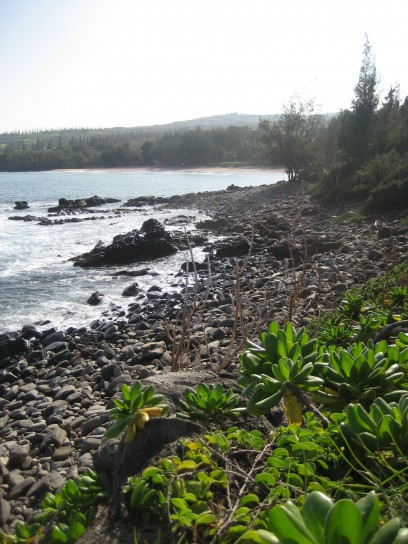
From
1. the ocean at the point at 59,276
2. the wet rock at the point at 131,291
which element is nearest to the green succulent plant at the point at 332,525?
the ocean at the point at 59,276

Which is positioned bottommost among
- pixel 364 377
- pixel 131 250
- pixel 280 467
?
pixel 131 250

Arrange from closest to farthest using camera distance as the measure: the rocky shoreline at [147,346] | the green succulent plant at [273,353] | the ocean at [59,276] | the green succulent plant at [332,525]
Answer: the green succulent plant at [332,525], the green succulent plant at [273,353], the rocky shoreline at [147,346], the ocean at [59,276]

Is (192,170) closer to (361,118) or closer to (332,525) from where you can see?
(361,118)

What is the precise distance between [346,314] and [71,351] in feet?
16.4

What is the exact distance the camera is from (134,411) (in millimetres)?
1972

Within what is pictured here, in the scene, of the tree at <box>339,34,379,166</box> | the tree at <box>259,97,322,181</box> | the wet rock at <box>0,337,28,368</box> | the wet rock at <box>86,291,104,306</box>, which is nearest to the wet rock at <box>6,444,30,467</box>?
the wet rock at <box>0,337,28,368</box>

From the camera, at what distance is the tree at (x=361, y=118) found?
91.4 ft

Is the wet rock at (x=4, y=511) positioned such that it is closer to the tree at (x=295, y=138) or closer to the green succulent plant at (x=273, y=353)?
the green succulent plant at (x=273, y=353)

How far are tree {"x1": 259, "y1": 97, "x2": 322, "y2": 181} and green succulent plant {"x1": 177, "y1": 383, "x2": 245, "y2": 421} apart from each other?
36821mm

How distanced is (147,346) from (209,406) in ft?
18.1

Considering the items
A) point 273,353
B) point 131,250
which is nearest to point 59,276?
point 131,250

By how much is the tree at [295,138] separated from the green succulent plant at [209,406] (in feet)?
121

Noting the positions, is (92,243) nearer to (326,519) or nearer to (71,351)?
(71,351)

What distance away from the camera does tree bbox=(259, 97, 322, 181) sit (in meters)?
37.5
